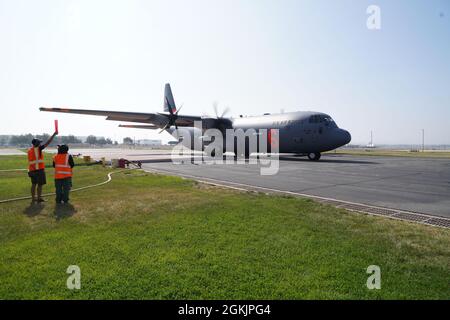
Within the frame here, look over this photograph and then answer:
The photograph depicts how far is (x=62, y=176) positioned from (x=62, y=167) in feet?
0.97

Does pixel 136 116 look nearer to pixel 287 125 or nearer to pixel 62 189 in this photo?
pixel 287 125

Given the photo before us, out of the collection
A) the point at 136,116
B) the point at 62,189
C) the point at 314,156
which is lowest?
the point at 62,189

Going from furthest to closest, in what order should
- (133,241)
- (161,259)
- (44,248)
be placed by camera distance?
(133,241) < (44,248) < (161,259)

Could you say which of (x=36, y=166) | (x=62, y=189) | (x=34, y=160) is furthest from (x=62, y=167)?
(x=34, y=160)

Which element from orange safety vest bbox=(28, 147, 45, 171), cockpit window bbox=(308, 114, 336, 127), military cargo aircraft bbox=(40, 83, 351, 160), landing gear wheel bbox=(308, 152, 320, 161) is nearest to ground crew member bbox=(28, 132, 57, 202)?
orange safety vest bbox=(28, 147, 45, 171)

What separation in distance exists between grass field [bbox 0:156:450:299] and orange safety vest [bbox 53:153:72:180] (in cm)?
123

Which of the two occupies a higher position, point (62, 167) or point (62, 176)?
point (62, 167)

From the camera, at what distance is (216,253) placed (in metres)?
4.61

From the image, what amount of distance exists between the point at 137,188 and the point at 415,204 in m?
9.65

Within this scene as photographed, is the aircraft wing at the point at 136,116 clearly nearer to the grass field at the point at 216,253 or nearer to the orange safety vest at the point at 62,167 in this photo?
the orange safety vest at the point at 62,167

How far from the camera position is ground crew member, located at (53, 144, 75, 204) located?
8.59m
